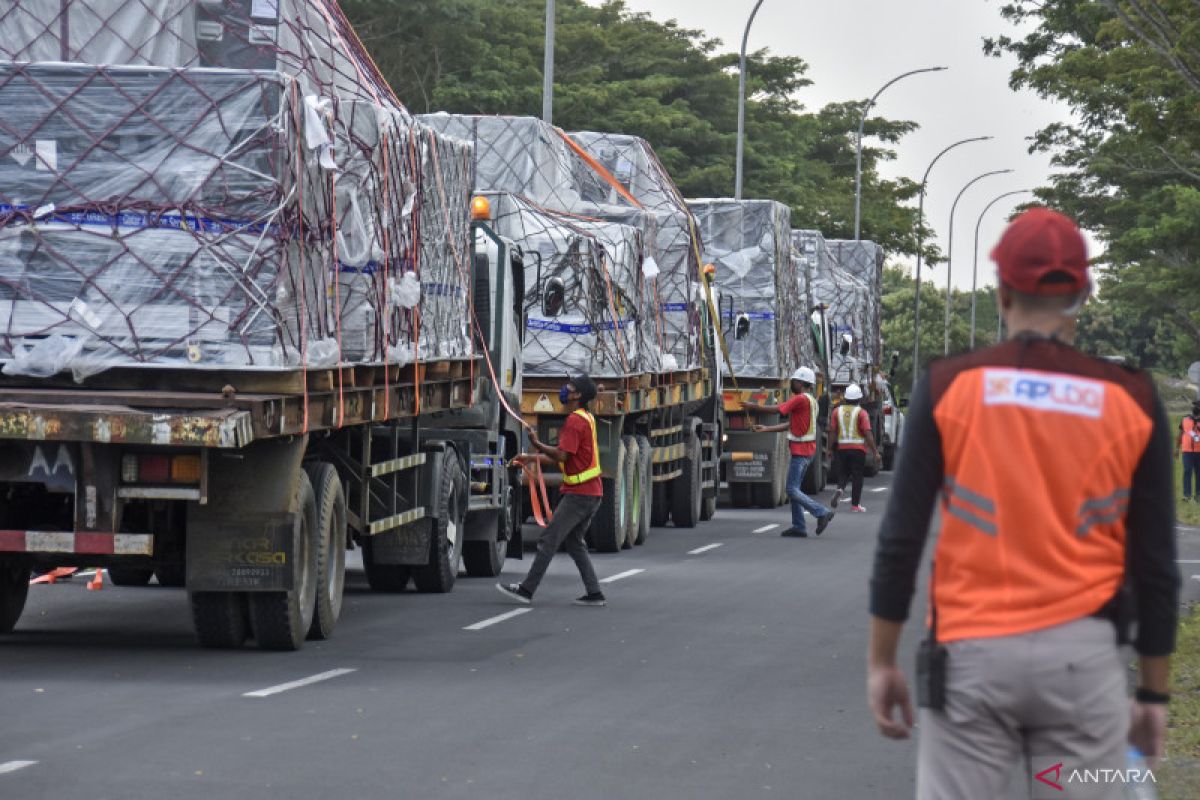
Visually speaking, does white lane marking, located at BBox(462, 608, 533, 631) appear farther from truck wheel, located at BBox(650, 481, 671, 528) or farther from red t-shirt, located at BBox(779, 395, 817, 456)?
truck wheel, located at BBox(650, 481, 671, 528)

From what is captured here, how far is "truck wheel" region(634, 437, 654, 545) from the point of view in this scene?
24344 millimetres

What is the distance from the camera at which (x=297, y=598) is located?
13125 millimetres

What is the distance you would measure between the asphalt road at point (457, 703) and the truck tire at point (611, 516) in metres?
5.02

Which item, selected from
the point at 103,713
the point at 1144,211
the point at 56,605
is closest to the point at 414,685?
the point at 103,713

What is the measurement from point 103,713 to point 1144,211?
44.2 meters

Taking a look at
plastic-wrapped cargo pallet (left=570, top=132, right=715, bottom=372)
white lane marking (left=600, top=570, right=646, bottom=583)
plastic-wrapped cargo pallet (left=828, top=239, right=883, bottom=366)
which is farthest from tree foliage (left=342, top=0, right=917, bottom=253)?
white lane marking (left=600, top=570, right=646, bottom=583)

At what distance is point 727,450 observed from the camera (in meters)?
32.2

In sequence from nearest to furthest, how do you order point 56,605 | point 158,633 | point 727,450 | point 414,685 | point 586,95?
point 414,685, point 158,633, point 56,605, point 727,450, point 586,95

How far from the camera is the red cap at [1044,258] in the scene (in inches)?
185

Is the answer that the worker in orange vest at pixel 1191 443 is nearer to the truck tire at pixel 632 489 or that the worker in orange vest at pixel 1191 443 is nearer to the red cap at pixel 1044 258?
the truck tire at pixel 632 489

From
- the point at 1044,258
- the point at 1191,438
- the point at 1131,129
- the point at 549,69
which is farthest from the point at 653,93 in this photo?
the point at 1044,258

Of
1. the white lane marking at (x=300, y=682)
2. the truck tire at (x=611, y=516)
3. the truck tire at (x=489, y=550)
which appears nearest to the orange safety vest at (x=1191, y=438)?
the truck tire at (x=611, y=516)

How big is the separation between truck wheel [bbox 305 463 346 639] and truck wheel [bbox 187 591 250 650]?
1.92 ft

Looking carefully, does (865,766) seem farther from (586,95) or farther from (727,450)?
(586,95)
